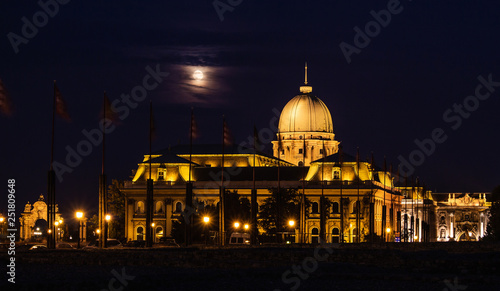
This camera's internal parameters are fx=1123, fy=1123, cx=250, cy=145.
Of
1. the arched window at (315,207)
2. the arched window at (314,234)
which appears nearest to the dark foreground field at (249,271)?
the arched window at (314,234)

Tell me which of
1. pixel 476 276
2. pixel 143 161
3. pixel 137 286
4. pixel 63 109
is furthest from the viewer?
pixel 143 161

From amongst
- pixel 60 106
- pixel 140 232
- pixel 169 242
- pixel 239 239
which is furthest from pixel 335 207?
pixel 60 106

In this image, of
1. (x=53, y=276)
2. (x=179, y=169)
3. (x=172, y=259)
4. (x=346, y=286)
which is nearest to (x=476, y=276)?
(x=346, y=286)

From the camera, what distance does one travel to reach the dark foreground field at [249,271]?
41219 mm

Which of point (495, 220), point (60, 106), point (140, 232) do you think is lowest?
point (140, 232)

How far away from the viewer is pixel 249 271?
4675cm

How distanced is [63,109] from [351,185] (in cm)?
9781

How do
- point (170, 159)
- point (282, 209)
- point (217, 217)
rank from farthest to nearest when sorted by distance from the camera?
point (170, 159) → point (282, 209) → point (217, 217)

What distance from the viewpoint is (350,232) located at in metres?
158

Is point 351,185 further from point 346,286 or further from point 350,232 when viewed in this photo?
point 346,286

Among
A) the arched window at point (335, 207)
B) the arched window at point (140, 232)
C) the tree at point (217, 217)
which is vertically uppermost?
the arched window at point (335, 207)

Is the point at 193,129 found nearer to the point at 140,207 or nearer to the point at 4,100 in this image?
the point at 4,100

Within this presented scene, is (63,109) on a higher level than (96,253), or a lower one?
higher

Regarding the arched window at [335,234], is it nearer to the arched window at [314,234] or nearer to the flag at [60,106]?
the arched window at [314,234]
